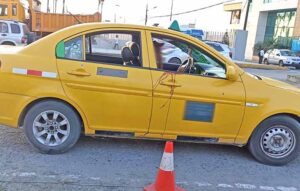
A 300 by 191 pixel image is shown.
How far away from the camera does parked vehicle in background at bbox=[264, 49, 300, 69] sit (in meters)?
29.0

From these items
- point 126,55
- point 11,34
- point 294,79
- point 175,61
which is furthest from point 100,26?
point 11,34

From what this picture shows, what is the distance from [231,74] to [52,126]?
2284mm

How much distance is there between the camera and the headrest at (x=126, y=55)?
183 inches

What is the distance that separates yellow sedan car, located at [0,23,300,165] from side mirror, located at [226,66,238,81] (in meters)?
0.01

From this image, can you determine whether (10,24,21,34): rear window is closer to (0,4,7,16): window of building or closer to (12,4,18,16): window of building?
(12,4,18,16): window of building

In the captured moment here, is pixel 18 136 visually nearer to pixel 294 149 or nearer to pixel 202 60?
pixel 202 60

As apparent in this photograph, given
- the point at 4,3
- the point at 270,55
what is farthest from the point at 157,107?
the point at 270,55

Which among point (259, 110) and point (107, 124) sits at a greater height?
point (259, 110)

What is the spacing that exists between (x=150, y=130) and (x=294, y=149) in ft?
6.23

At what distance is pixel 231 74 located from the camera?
446cm

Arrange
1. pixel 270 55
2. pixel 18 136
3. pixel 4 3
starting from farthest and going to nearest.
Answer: pixel 270 55
pixel 4 3
pixel 18 136

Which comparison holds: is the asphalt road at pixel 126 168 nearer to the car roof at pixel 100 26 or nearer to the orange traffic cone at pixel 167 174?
the orange traffic cone at pixel 167 174

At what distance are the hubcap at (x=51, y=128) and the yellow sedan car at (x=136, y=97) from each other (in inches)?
0.5

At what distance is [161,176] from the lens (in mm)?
3418
